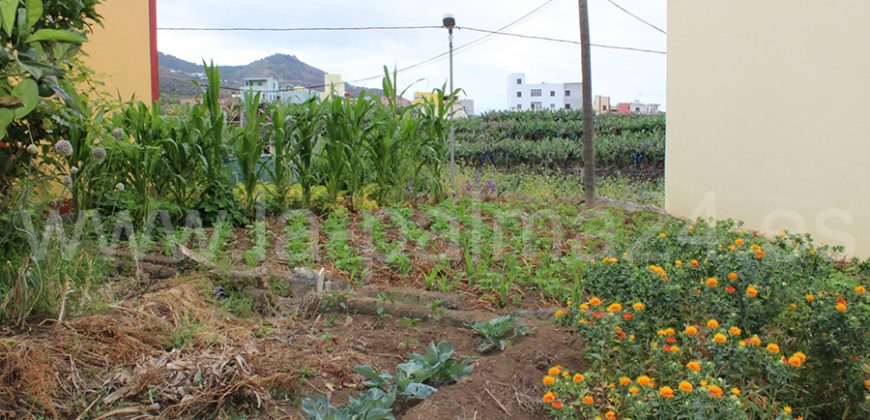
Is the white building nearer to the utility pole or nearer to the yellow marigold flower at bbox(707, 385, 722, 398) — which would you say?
the utility pole

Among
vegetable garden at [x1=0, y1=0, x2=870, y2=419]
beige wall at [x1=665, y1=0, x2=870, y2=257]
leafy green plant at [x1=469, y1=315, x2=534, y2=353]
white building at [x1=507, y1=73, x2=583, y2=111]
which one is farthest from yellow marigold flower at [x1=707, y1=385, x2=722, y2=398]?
white building at [x1=507, y1=73, x2=583, y2=111]

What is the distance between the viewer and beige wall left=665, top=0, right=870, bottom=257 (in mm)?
5941

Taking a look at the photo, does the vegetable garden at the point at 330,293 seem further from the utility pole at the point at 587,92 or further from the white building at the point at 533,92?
the white building at the point at 533,92

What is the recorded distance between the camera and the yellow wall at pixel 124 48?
21.8ft

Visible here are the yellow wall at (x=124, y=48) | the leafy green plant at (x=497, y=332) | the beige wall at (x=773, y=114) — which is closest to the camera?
the leafy green plant at (x=497, y=332)

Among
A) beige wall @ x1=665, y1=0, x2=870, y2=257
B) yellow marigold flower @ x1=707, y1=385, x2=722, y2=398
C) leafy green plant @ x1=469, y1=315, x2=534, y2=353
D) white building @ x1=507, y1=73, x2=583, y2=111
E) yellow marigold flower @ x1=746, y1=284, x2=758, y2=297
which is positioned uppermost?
white building @ x1=507, y1=73, x2=583, y2=111

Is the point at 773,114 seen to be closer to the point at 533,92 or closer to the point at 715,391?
the point at 715,391

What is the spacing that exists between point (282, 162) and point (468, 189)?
10.2ft

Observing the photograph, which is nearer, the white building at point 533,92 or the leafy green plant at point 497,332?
the leafy green plant at point 497,332

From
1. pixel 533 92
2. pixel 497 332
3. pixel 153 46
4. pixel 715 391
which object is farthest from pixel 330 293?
pixel 533 92

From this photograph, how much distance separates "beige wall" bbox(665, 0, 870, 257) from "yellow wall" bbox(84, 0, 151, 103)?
571 cm

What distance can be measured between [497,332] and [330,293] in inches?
40.5

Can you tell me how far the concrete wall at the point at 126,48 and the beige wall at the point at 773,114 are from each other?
5.69 m

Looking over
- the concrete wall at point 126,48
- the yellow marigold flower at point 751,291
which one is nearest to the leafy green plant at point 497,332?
the yellow marigold flower at point 751,291
